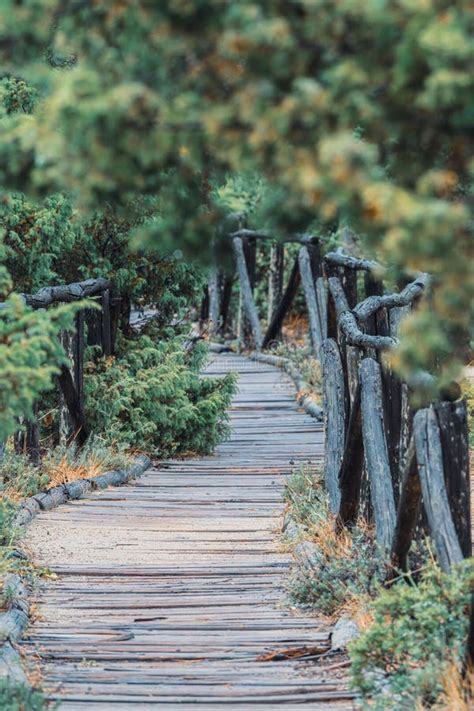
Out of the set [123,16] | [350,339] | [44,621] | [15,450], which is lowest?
[44,621]

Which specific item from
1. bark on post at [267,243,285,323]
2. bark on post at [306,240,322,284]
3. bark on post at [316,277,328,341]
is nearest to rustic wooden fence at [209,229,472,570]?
bark on post at [316,277,328,341]

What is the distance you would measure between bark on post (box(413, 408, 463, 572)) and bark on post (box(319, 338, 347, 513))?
9.13 feet

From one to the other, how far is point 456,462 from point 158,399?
602cm

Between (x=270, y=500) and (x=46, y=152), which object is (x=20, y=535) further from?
(x=46, y=152)

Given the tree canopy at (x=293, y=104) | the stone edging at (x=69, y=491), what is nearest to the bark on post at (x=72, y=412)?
the stone edging at (x=69, y=491)

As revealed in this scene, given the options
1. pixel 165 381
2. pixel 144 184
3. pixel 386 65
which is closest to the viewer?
pixel 386 65

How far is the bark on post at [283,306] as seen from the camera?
54.3 ft

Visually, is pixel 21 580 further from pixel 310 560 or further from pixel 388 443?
pixel 388 443

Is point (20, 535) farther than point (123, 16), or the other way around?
point (20, 535)

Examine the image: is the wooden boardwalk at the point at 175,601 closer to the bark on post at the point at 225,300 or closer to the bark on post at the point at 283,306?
the bark on post at the point at 283,306

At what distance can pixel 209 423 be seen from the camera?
11047 millimetres

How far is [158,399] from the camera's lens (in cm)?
1056

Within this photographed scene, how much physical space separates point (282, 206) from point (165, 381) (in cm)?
709

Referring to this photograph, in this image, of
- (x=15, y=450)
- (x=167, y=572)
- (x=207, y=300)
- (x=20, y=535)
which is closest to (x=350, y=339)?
(x=167, y=572)
